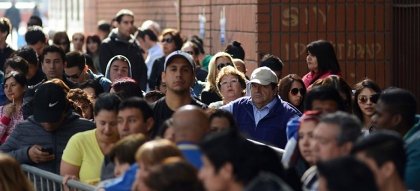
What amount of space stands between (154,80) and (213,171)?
35.6ft

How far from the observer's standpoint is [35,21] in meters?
20.8

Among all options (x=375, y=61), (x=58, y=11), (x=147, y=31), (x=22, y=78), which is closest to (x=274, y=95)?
(x=22, y=78)

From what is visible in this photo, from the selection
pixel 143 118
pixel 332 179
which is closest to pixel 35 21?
pixel 143 118

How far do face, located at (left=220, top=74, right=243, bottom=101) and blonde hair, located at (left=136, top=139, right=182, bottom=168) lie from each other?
5698mm

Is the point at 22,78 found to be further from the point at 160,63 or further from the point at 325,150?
the point at 325,150

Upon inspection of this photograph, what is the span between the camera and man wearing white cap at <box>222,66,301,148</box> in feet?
40.0

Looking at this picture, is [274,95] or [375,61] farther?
[375,61]

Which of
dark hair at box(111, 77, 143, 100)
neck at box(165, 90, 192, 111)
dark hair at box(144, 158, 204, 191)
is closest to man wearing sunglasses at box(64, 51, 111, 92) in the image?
dark hair at box(111, 77, 143, 100)

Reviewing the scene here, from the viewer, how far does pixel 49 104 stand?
11523 mm

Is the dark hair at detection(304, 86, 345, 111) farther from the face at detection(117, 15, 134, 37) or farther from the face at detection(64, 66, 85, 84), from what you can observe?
the face at detection(117, 15, 134, 37)

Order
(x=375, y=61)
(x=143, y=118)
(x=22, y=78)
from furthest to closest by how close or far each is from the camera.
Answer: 1. (x=375, y=61)
2. (x=22, y=78)
3. (x=143, y=118)

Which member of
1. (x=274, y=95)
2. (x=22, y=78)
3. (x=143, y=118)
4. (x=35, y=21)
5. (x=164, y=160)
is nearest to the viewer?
(x=164, y=160)

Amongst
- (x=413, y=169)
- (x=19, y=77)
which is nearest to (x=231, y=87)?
(x=19, y=77)

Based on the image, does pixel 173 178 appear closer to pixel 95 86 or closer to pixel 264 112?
pixel 264 112
